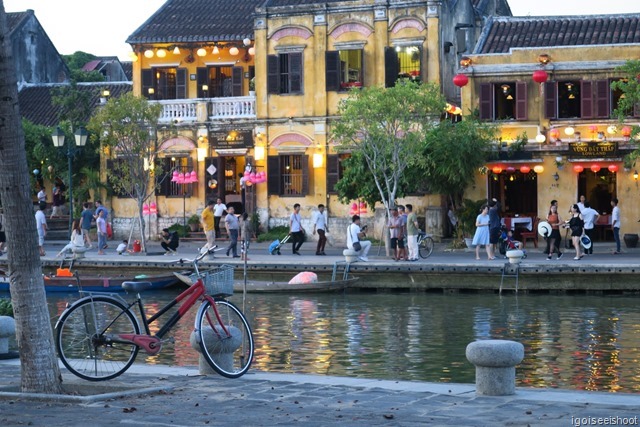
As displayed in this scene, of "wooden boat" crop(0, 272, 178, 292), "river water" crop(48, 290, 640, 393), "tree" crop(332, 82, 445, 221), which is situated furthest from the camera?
"tree" crop(332, 82, 445, 221)

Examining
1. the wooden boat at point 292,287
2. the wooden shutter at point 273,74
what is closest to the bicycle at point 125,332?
the wooden boat at point 292,287

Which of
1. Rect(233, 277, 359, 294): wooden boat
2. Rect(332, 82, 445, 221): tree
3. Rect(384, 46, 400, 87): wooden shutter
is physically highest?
Rect(384, 46, 400, 87): wooden shutter

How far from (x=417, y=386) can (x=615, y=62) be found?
28.7m

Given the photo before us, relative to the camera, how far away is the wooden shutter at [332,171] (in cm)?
4456

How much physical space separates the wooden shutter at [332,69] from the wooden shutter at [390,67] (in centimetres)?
186

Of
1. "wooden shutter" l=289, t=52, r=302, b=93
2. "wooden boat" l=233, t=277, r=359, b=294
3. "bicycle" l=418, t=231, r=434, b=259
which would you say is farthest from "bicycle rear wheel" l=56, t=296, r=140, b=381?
"wooden shutter" l=289, t=52, r=302, b=93

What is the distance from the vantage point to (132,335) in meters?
13.9

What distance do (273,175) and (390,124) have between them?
27.8 ft

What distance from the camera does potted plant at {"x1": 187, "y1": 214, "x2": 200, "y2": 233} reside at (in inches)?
1826

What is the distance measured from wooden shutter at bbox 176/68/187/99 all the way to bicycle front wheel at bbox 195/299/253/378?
35.3 metres

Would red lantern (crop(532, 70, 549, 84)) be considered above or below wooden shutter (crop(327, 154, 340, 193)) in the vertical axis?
above

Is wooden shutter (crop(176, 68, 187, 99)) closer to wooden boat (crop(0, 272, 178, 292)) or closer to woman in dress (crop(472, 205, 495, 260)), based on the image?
wooden boat (crop(0, 272, 178, 292))

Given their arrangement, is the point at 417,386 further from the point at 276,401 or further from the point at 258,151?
the point at 258,151

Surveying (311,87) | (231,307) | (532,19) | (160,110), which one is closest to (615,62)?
(532,19)
